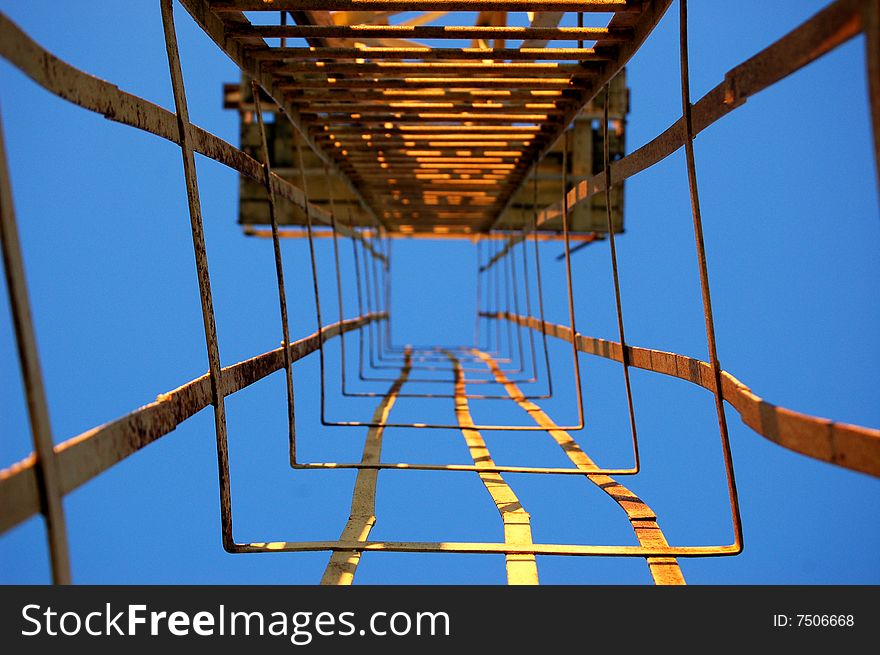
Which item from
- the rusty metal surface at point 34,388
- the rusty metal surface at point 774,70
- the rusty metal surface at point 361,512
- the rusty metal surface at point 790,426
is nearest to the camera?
the rusty metal surface at point 34,388

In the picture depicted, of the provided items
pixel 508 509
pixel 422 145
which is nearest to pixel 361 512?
pixel 508 509

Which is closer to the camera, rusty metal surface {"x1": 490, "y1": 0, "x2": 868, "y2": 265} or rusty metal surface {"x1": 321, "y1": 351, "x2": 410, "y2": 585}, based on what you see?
rusty metal surface {"x1": 490, "y1": 0, "x2": 868, "y2": 265}

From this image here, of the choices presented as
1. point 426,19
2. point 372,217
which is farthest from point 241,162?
point 372,217

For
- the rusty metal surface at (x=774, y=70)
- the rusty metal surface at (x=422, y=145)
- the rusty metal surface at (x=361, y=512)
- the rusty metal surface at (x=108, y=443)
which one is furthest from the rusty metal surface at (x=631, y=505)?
the rusty metal surface at (x=108, y=443)

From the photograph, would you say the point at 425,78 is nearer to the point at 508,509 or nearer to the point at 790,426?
the point at 508,509

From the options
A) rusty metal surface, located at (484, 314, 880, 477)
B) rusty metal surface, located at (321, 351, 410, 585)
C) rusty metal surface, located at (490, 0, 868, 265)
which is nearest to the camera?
rusty metal surface, located at (490, 0, 868, 265)

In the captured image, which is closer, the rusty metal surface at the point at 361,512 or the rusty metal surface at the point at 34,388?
the rusty metal surface at the point at 34,388

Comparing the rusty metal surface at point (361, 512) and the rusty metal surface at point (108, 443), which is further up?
the rusty metal surface at point (108, 443)

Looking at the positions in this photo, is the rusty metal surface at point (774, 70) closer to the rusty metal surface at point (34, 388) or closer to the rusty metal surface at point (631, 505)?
the rusty metal surface at point (631, 505)

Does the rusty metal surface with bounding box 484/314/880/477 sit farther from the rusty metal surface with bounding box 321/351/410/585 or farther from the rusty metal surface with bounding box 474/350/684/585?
the rusty metal surface with bounding box 321/351/410/585

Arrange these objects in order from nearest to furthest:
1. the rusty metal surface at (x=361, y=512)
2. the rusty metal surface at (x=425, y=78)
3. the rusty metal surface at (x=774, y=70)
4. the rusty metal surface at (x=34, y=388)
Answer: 1. the rusty metal surface at (x=34, y=388)
2. the rusty metal surface at (x=774, y=70)
3. the rusty metal surface at (x=361, y=512)
4. the rusty metal surface at (x=425, y=78)

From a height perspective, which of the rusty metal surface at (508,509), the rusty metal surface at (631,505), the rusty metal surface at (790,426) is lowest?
the rusty metal surface at (631,505)

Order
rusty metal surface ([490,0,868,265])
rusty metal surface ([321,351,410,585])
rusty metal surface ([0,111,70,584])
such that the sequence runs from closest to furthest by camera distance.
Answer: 1. rusty metal surface ([0,111,70,584])
2. rusty metal surface ([490,0,868,265])
3. rusty metal surface ([321,351,410,585])

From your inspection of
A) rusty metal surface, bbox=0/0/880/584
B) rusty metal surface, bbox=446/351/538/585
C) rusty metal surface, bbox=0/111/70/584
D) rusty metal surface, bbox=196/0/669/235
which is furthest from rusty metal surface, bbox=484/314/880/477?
rusty metal surface, bbox=0/111/70/584
